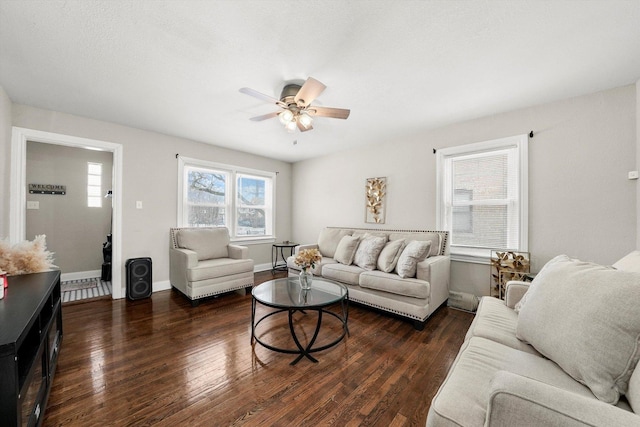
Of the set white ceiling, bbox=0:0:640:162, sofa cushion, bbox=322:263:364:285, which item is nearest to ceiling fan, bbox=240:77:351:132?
white ceiling, bbox=0:0:640:162

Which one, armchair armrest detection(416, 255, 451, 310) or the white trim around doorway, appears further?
the white trim around doorway

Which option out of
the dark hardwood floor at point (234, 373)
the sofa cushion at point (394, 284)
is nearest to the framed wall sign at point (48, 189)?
the dark hardwood floor at point (234, 373)

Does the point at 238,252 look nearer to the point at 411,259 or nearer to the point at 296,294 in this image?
the point at 296,294

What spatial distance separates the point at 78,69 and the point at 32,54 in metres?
0.26

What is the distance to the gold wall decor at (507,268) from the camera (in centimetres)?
274

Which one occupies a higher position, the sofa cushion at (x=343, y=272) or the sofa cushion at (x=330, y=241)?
the sofa cushion at (x=330, y=241)

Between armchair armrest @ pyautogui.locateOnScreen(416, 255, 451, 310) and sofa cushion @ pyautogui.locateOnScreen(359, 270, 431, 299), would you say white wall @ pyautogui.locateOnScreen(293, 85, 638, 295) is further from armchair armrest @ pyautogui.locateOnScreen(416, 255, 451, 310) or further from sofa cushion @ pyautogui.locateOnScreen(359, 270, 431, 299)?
sofa cushion @ pyautogui.locateOnScreen(359, 270, 431, 299)

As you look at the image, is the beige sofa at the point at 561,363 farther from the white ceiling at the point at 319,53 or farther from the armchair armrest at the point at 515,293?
the white ceiling at the point at 319,53

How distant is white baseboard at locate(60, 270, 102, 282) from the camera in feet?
13.7

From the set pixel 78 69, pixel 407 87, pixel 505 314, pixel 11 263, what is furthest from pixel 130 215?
pixel 505 314

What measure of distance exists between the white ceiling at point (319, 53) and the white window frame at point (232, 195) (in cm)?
120

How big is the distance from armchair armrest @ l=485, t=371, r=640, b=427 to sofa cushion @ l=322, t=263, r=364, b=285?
91.2 inches

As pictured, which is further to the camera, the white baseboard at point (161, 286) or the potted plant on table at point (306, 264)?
the white baseboard at point (161, 286)

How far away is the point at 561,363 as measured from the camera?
40.8 inches
